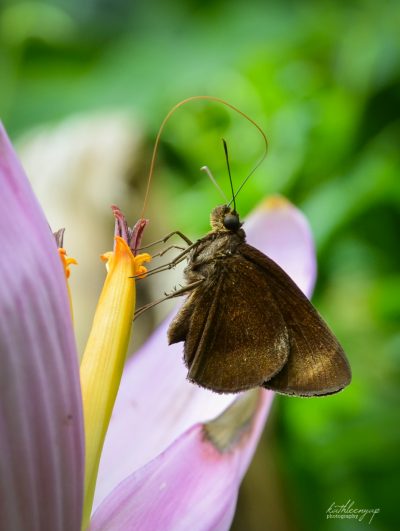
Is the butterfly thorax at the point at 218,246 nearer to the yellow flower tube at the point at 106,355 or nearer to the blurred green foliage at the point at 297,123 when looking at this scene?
the yellow flower tube at the point at 106,355

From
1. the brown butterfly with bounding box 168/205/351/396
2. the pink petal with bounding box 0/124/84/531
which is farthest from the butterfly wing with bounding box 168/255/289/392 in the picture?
the pink petal with bounding box 0/124/84/531

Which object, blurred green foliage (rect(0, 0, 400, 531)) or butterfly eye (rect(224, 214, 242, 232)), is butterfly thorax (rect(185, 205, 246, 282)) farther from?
blurred green foliage (rect(0, 0, 400, 531))

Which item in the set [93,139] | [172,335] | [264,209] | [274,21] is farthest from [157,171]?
[172,335]

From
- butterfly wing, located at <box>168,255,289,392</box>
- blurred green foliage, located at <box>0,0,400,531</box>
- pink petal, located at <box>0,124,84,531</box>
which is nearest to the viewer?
pink petal, located at <box>0,124,84,531</box>

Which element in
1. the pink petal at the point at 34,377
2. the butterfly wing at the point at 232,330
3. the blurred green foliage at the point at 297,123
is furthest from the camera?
the blurred green foliage at the point at 297,123

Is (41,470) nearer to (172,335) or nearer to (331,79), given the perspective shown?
(172,335)

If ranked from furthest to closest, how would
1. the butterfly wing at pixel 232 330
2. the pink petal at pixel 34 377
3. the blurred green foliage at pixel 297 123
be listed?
1. the blurred green foliage at pixel 297 123
2. the butterfly wing at pixel 232 330
3. the pink petal at pixel 34 377

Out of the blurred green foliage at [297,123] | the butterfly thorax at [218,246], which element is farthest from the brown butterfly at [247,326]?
the blurred green foliage at [297,123]

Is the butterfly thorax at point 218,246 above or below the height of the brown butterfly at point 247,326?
above
